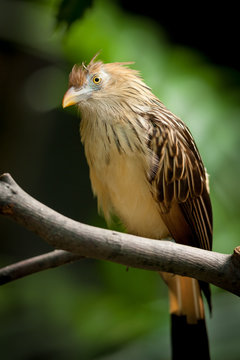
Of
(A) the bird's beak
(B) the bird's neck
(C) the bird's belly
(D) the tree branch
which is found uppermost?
(A) the bird's beak

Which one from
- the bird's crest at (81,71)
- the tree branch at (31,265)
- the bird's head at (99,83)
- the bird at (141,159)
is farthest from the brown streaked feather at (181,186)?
the tree branch at (31,265)

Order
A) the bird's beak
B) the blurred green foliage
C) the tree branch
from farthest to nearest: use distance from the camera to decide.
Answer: the blurred green foliage → the bird's beak → the tree branch

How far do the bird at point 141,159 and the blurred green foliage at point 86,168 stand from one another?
15cm

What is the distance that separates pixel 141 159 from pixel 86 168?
211 centimetres

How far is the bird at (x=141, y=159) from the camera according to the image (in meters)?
1.95

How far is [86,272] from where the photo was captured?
3.93m

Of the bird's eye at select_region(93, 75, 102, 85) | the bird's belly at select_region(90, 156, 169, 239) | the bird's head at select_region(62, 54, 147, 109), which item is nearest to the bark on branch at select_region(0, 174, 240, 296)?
the bird's belly at select_region(90, 156, 169, 239)

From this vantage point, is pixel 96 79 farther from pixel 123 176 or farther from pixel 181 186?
pixel 181 186

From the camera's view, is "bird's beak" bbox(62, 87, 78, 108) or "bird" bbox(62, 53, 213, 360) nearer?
"bird's beak" bbox(62, 87, 78, 108)

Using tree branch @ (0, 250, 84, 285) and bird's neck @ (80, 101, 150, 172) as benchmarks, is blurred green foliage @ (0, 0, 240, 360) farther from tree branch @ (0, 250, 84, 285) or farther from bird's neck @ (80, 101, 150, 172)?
tree branch @ (0, 250, 84, 285)

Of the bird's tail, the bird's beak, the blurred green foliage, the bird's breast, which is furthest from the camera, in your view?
the blurred green foliage

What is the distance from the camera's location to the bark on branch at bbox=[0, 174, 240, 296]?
129 centimetres

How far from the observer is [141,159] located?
6.41ft

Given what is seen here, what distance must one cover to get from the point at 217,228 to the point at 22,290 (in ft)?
5.07
